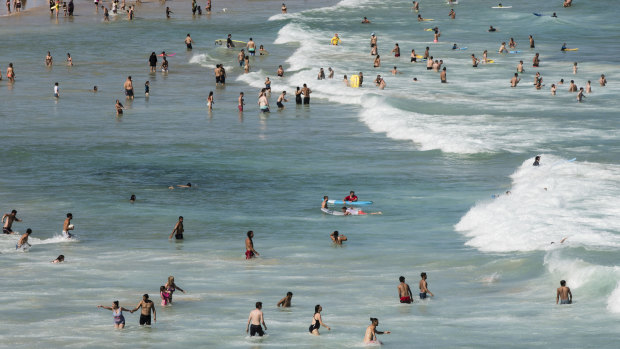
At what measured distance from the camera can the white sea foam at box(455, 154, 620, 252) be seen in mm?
29719

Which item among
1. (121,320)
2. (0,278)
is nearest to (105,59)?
(0,278)

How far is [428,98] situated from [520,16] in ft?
139

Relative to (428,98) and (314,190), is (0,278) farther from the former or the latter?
(428,98)

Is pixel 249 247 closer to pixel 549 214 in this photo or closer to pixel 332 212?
pixel 332 212

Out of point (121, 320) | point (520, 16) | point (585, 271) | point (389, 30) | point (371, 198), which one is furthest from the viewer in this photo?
point (520, 16)

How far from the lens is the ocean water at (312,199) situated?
75.0 ft

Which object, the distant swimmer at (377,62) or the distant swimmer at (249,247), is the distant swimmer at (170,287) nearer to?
the distant swimmer at (249,247)

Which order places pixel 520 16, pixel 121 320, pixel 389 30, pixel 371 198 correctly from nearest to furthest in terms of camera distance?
pixel 121 320 < pixel 371 198 < pixel 389 30 < pixel 520 16

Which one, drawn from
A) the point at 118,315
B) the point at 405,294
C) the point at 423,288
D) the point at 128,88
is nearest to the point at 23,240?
the point at 118,315

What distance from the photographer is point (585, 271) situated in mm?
25203

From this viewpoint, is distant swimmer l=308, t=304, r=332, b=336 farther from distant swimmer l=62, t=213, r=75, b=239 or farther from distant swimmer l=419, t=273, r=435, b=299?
distant swimmer l=62, t=213, r=75, b=239

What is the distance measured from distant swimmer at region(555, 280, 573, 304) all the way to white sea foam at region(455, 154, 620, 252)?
4.84m

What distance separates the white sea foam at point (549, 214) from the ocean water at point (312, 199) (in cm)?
11

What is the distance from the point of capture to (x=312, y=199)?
36500mm
